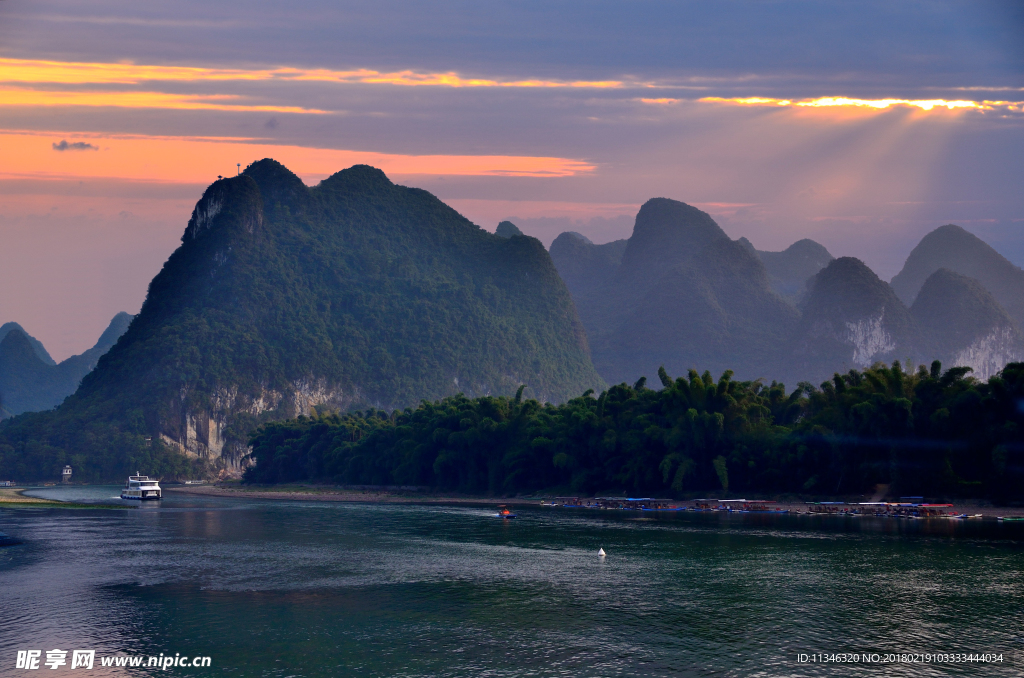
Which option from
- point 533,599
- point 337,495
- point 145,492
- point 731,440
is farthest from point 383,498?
point 533,599

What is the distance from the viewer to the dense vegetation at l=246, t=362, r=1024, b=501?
75.4m

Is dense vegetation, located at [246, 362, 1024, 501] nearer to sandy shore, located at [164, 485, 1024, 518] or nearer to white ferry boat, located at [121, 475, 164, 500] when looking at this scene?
sandy shore, located at [164, 485, 1024, 518]

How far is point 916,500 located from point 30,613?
65.5m

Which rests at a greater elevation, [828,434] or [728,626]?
[828,434]

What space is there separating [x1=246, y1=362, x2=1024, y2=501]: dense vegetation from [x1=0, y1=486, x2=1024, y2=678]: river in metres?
9.42

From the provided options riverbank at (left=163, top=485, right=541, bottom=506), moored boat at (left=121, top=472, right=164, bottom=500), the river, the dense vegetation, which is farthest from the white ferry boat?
the river

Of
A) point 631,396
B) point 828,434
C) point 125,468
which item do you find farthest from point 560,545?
point 125,468

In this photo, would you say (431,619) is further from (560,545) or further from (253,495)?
(253,495)

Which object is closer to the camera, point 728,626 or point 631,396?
point 728,626

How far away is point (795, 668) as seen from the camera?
30.3 metres

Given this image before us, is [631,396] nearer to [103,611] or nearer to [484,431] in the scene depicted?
[484,431]

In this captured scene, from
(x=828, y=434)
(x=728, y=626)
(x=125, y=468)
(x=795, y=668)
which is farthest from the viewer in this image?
(x=125, y=468)

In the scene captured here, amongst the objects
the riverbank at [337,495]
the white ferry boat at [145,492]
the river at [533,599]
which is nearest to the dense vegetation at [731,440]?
the riverbank at [337,495]

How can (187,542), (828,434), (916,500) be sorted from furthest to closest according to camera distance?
(828,434), (916,500), (187,542)
